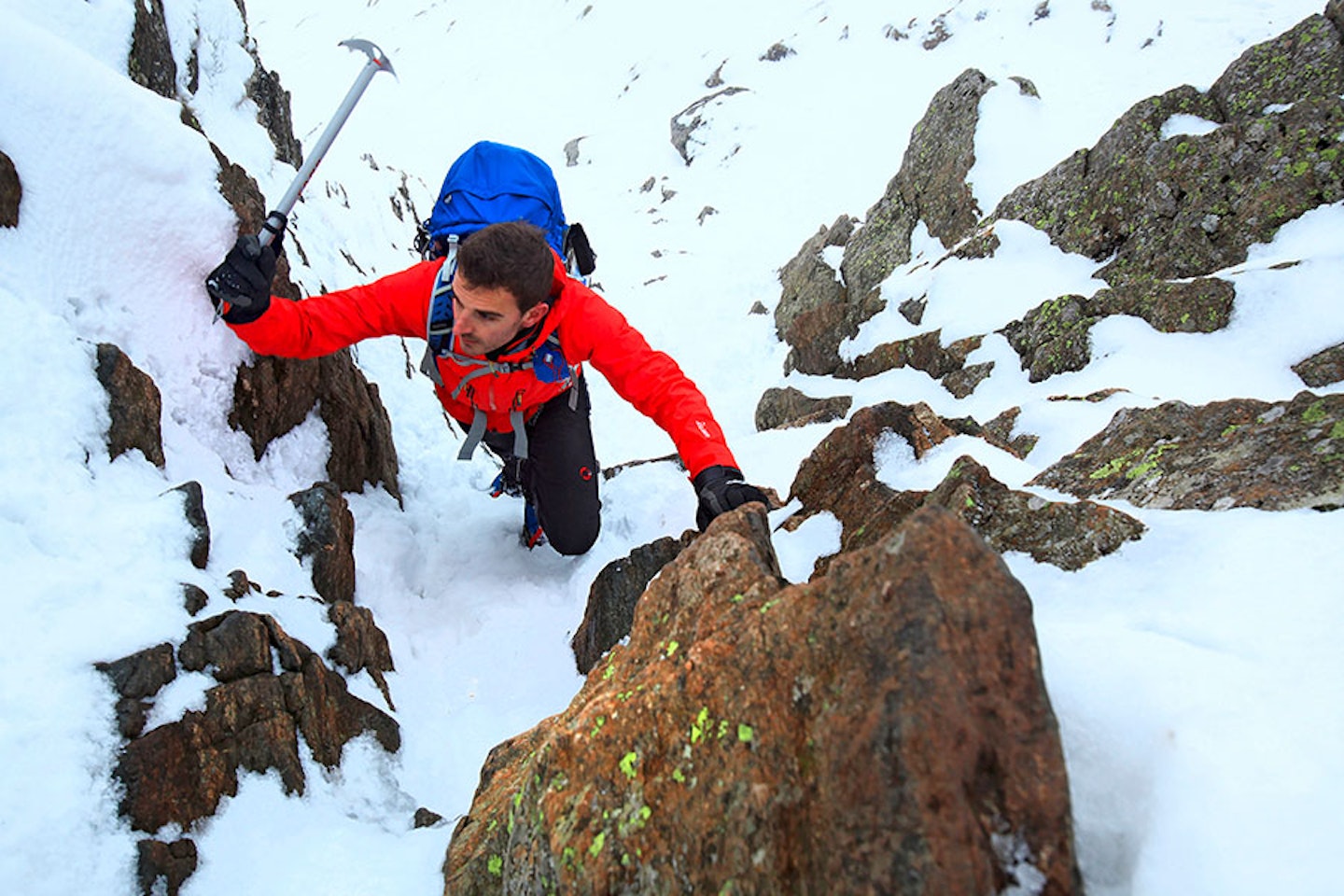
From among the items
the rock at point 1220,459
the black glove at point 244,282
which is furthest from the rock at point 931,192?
the black glove at point 244,282

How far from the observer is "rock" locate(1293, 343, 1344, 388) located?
283 inches

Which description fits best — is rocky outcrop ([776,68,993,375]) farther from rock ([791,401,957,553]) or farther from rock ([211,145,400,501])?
rock ([211,145,400,501])

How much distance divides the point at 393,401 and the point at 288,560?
3.74m

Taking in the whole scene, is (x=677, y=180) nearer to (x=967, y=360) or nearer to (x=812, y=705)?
(x=967, y=360)

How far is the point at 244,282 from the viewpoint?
4816 millimetres

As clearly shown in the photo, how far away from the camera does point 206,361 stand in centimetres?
537

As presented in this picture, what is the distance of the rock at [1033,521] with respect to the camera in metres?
3.24

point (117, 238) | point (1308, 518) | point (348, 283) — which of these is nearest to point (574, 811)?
point (1308, 518)

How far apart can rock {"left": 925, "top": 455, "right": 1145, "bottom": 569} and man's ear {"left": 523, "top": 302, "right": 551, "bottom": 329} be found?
2.76m

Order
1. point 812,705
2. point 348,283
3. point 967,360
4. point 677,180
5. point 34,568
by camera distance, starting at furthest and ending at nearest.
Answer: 1. point 677,180
2. point 967,360
3. point 348,283
4. point 34,568
5. point 812,705

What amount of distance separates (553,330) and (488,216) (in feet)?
3.86

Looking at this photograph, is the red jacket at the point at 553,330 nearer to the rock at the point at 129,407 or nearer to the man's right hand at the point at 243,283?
the man's right hand at the point at 243,283

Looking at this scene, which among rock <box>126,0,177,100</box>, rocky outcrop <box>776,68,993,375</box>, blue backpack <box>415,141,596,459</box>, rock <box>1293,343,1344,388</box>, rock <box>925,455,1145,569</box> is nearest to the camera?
rock <box>925,455,1145,569</box>

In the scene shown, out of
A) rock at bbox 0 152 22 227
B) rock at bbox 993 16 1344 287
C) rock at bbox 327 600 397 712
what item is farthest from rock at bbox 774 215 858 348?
rock at bbox 0 152 22 227
